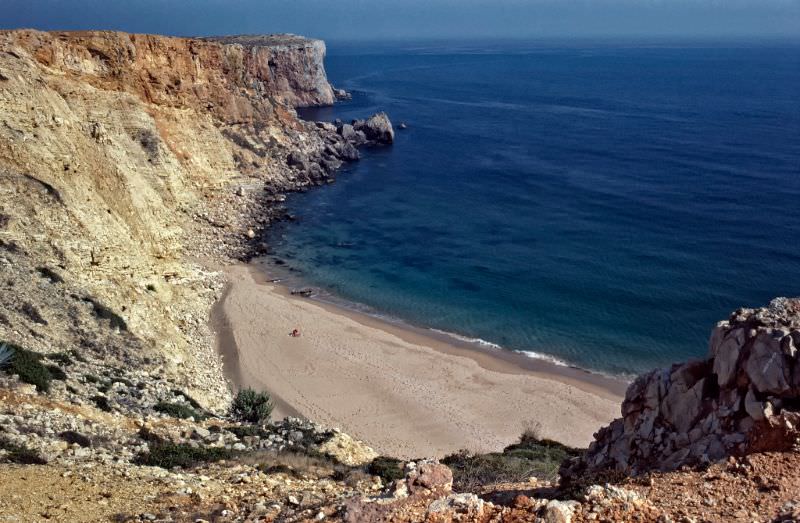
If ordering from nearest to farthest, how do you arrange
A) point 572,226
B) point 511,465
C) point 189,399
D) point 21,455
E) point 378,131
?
point 21,455
point 511,465
point 189,399
point 572,226
point 378,131

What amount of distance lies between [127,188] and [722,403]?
3141 cm

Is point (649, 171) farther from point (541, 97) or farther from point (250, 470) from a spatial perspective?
point (250, 470)

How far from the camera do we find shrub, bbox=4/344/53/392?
56.8 ft

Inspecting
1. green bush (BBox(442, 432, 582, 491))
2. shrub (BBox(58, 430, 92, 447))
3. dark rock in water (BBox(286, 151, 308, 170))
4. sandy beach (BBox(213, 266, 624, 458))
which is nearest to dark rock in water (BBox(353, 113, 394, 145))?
dark rock in water (BBox(286, 151, 308, 170))

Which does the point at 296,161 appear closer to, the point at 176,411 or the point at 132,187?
the point at 132,187

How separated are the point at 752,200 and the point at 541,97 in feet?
213

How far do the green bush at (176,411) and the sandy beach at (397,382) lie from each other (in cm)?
822

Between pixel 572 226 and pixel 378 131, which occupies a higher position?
pixel 378 131

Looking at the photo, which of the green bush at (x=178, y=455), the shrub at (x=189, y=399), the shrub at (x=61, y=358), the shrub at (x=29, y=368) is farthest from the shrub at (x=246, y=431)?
the shrub at (x=61, y=358)

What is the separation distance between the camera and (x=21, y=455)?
13.1m

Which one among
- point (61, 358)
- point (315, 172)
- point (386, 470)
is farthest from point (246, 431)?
point (315, 172)

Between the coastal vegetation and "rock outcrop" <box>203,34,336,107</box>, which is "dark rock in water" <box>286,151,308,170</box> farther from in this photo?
the coastal vegetation

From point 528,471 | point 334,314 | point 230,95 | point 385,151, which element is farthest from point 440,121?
point 528,471

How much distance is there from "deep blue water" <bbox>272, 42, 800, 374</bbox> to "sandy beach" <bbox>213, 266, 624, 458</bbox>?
3042 millimetres
